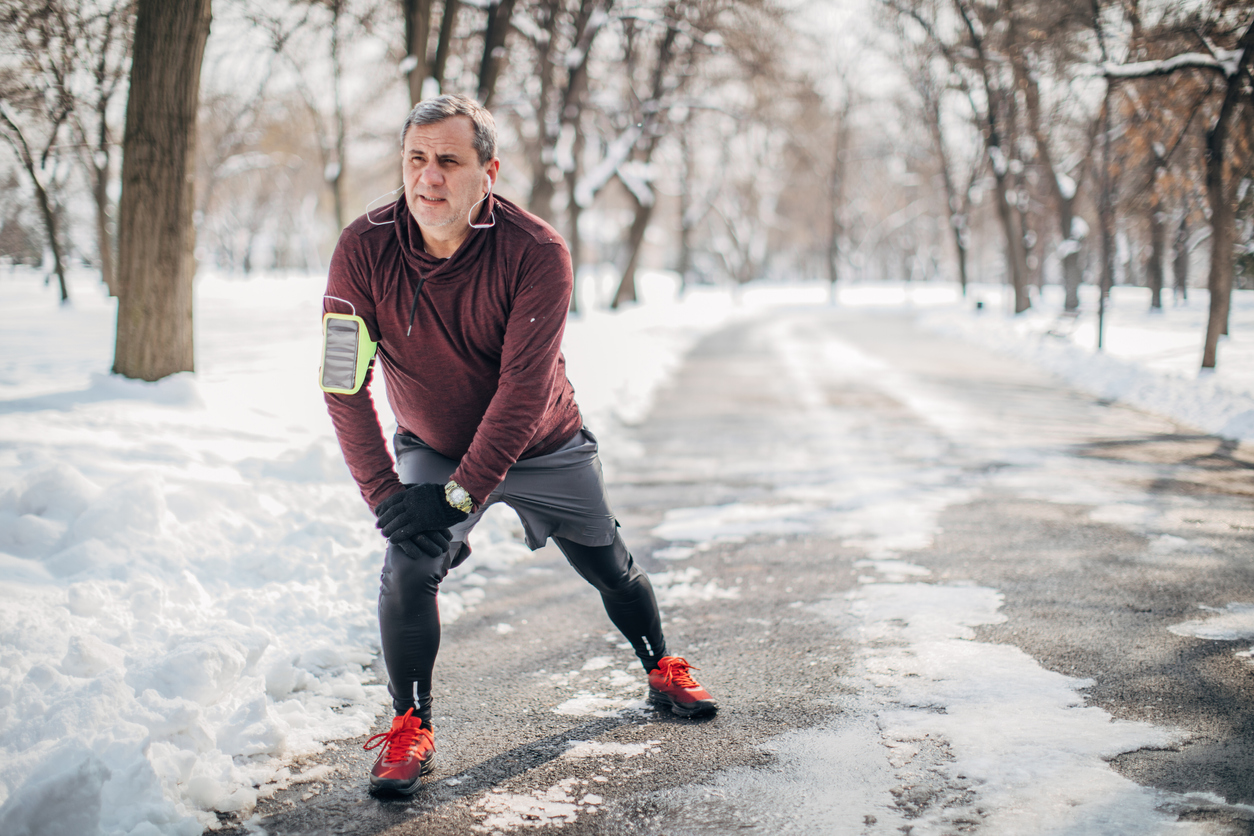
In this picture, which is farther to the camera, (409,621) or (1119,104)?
(1119,104)

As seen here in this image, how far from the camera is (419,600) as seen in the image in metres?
2.58

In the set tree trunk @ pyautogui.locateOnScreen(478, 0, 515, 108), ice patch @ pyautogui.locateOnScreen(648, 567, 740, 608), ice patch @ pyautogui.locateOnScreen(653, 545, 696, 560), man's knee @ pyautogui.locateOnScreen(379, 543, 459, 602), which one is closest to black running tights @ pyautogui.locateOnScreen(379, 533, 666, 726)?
man's knee @ pyautogui.locateOnScreen(379, 543, 459, 602)

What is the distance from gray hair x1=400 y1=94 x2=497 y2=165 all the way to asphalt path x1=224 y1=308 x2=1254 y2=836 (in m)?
1.88

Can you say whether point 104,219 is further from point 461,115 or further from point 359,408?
point 461,115

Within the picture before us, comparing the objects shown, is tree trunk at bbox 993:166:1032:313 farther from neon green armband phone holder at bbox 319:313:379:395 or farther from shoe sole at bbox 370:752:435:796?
shoe sole at bbox 370:752:435:796

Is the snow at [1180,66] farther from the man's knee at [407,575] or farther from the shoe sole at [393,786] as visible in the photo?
the shoe sole at [393,786]

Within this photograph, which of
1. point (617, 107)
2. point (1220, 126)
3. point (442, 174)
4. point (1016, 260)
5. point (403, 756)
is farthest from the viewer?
point (1016, 260)

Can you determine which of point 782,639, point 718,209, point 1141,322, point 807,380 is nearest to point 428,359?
point 782,639

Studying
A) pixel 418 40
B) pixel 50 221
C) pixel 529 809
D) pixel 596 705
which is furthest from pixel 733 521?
pixel 50 221

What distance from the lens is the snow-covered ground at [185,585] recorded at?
2445mm

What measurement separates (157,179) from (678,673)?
6.39 meters

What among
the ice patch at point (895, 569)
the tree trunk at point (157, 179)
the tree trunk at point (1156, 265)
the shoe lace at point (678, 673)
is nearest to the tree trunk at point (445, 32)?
the tree trunk at point (157, 179)

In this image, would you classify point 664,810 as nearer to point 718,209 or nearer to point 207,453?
point 207,453

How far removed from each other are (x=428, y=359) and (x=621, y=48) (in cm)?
2006
